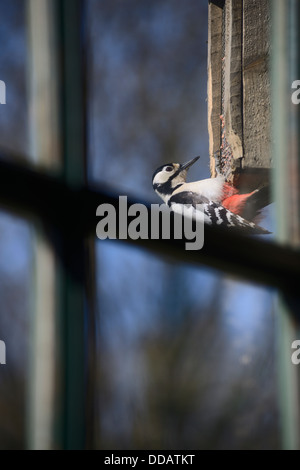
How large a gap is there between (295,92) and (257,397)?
422 millimetres

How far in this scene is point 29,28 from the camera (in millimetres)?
587

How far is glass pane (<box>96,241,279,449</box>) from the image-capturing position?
0.67 metres

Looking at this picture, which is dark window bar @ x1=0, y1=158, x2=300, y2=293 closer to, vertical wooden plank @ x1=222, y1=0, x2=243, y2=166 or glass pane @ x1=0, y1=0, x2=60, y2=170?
glass pane @ x1=0, y1=0, x2=60, y2=170

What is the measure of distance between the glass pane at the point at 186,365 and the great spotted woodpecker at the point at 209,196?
0.16 m

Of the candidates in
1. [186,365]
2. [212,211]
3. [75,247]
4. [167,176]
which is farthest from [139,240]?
[212,211]

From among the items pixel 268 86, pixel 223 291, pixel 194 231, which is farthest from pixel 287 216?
pixel 268 86

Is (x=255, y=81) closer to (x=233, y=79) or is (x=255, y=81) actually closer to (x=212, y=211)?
(x=233, y=79)

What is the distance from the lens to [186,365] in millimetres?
762

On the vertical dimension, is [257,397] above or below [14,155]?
below

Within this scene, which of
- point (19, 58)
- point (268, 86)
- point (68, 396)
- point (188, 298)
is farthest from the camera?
point (268, 86)

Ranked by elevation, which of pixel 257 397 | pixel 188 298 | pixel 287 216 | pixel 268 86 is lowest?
pixel 257 397

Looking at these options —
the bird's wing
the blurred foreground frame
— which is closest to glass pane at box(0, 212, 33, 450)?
the blurred foreground frame

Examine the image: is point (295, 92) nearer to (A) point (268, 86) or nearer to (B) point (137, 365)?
(A) point (268, 86)

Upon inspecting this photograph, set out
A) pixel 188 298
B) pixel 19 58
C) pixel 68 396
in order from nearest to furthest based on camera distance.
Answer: pixel 68 396 < pixel 19 58 < pixel 188 298
